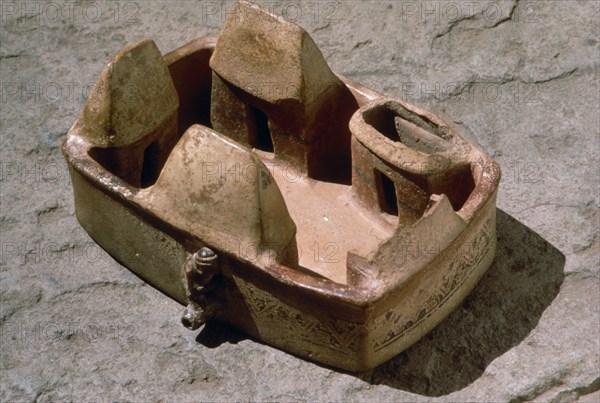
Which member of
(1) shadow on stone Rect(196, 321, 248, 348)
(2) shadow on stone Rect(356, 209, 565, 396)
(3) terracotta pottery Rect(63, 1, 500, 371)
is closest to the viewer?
(3) terracotta pottery Rect(63, 1, 500, 371)

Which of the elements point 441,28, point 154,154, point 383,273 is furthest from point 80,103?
point 383,273

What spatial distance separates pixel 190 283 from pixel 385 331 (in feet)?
1.93

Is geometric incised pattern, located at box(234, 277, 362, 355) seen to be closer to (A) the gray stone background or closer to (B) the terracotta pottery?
(B) the terracotta pottery

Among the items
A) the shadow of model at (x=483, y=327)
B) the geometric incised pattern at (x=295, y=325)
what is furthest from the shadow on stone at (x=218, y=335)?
the geometric incised pattern at (x=295, y=325)

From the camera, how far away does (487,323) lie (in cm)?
447

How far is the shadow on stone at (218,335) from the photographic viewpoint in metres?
4.45

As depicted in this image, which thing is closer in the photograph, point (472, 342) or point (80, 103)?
point (472, 342)

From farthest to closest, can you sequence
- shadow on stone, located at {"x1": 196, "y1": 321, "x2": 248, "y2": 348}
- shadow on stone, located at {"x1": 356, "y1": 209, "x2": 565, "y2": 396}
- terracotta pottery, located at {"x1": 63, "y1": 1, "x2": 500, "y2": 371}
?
shadow on stone, located at {"x1": 196, "y1": 321, "x2": 248, "y2": 348} < shadow on stone, located at {"x1": 356, "y1": 209, "x2": 565, "y2": 396} < terracotta pottery, located at {"x1": 63, "y1": 1, "x2": 500, "y2": 371}

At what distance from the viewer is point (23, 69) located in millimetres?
5520

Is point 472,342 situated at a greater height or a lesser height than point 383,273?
lesser

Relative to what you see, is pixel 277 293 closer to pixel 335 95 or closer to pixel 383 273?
→ pixel 383 273

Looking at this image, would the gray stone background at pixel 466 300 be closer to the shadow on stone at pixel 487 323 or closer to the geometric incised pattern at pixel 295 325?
the shadow on stone at pixel 487 323

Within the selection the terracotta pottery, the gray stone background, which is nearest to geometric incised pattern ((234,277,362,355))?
the terracotta pottery

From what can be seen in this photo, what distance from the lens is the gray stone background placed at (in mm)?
4348
